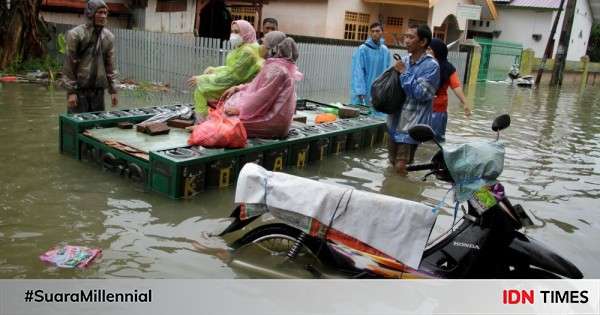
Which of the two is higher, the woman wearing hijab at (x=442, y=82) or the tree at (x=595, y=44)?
the tree at (x=595, y=44)

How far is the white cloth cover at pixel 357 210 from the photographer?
330cm

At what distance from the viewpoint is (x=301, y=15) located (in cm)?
2116

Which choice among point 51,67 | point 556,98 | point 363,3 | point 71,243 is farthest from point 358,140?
point 363,3

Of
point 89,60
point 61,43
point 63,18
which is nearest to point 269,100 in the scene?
point 89,60

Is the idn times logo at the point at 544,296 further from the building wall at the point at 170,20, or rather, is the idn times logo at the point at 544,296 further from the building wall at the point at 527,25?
the building wall at the point at 527,25

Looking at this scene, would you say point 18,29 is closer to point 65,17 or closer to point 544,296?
point 65,17

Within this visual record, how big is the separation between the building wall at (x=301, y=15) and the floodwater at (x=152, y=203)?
12060 millimetres

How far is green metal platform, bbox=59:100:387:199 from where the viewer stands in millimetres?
5172

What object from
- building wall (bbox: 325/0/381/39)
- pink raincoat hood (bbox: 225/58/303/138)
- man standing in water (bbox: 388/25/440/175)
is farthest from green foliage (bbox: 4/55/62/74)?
building wall (bbox: 325/0/381/39)

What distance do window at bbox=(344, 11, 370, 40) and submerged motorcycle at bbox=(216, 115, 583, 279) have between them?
18461 millimetres

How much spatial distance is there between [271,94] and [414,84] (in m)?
1.56

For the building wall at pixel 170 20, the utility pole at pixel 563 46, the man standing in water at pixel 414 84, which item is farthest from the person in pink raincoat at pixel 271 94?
the utility pole at pixel 563 46

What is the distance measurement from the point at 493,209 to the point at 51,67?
12655 millimetres

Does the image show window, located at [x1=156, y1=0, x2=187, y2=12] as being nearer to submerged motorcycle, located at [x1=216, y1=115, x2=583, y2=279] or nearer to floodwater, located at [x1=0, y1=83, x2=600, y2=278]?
floodwater, located at [x1=0, y1=83, x2=600, y2=278]
